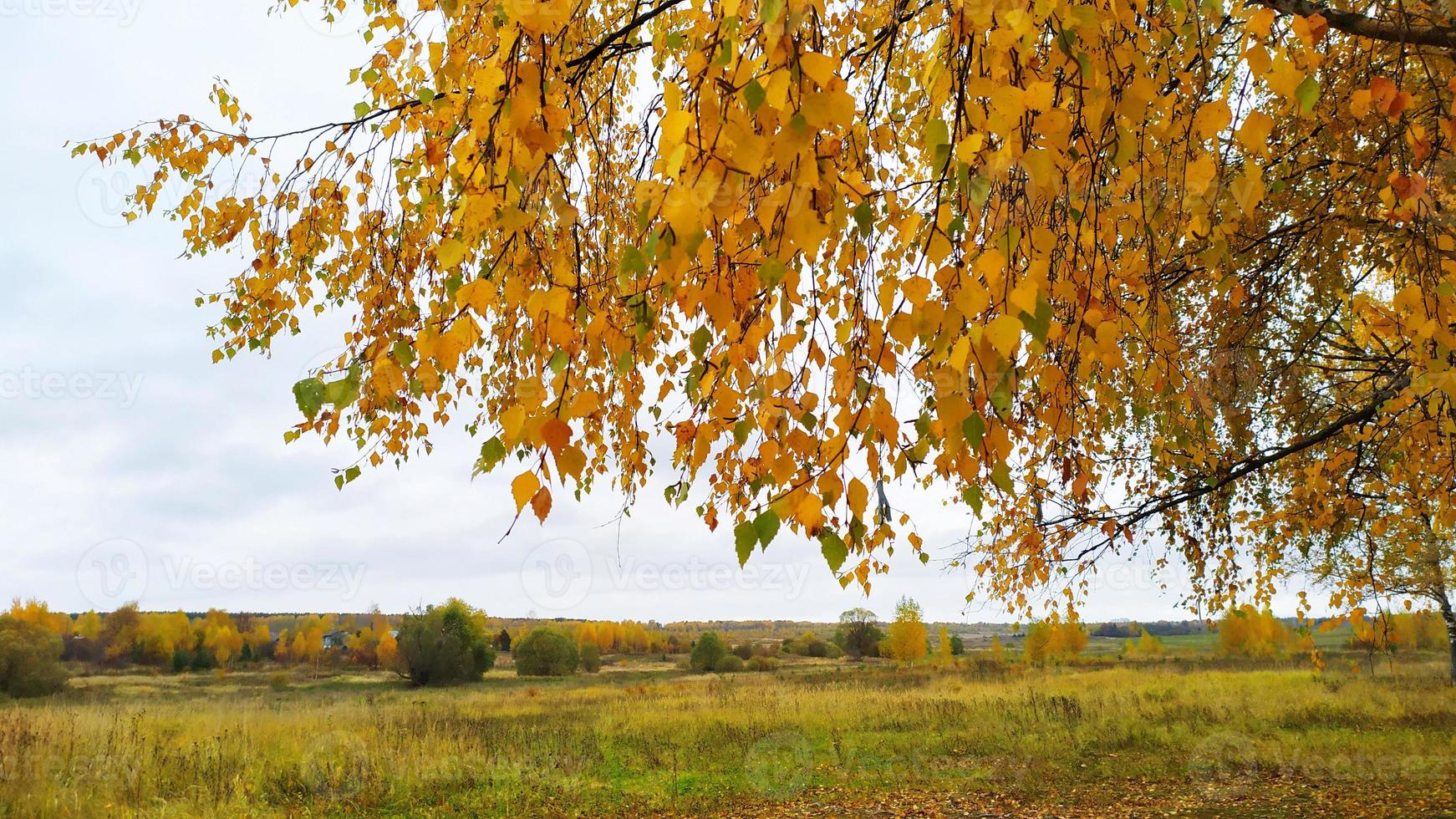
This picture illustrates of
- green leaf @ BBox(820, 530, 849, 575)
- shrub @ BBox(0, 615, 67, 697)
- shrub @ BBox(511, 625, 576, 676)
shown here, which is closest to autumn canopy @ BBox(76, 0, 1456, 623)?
green leaf @ BBox(820, 530, 849, 575)

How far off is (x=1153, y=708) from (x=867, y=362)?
40.0 feet

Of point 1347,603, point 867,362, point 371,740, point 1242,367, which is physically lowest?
point 371,740

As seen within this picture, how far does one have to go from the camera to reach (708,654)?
2742 centimetres

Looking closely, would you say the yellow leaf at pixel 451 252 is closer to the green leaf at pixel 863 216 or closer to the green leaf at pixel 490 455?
the green leaf at pixel 490 455

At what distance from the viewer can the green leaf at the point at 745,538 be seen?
1255mm

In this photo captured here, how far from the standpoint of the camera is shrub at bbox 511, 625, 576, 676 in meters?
24.9

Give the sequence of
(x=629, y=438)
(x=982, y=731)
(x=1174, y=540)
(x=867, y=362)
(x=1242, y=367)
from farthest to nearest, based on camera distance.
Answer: (x=982, y=731), (x=1174, y=540), (x=1242, y=367), (x=629, y=438), (x=867, y=362)

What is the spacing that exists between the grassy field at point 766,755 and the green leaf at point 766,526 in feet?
20.2

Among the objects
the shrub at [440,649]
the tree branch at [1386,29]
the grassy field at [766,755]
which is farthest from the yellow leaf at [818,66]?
the shrub at [440,649]

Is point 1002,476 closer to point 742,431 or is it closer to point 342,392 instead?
point 742,431

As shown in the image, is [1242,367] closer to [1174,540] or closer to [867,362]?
[1174,540]

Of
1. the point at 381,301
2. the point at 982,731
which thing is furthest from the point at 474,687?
the point at 381,301

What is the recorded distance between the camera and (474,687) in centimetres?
1995

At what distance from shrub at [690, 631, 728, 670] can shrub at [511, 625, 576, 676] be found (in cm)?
438
